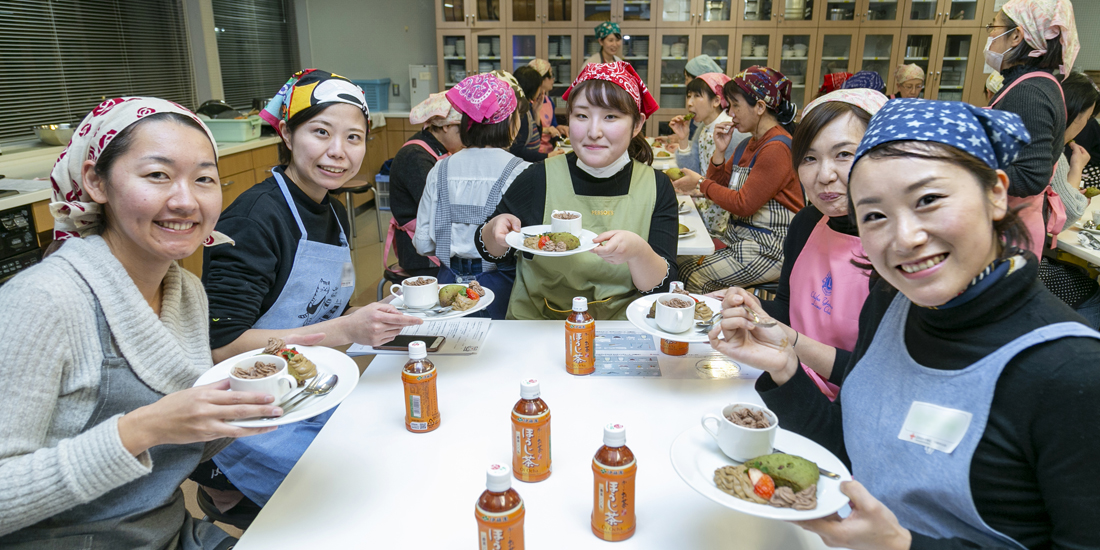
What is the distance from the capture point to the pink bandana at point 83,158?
3.65 feet

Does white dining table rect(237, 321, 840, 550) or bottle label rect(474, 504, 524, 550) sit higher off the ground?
bottle label rect(474, 504, 524, 550)

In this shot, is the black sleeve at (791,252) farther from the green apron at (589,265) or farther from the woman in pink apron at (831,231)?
the green apron at (589,265)

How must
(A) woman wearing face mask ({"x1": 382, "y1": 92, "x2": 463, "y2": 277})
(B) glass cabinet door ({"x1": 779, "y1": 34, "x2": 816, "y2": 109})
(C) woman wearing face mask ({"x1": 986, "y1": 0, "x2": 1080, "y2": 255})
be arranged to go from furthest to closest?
(B) glass cabinet door ({"x1": 779, "y1": 34, "x2": 816, "y2": 109}), (A) woman wearing face mask ({"x1": 382, "y1": 92, "x2": 463, "y2": 277}), (C) woman wearing face mask ({"x1": 986, "y1": 0, "x2": 1080, "y2": 255})

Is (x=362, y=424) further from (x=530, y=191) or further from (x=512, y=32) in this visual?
(x=512, y=32)

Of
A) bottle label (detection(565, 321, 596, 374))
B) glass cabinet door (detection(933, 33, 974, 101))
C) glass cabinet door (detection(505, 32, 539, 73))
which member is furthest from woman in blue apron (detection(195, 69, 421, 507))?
glass cabinet door (detection(933, 33, 974, 101))

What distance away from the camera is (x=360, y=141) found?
1.85m

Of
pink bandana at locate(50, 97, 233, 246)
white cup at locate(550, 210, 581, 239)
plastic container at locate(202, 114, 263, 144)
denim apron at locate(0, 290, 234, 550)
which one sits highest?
pink bandana at locate(50, 97, 233, 246)

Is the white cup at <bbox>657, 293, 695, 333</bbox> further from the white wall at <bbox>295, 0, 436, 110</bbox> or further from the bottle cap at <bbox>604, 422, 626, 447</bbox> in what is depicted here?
the white wall at <bbox>295, 0, 436, 110</bbox>

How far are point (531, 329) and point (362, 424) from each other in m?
0.63

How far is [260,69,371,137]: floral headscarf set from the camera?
1.74 meters

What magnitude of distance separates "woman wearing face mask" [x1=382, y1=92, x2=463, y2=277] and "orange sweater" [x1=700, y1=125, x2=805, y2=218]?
1405mm

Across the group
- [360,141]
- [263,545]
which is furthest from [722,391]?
[360,141]

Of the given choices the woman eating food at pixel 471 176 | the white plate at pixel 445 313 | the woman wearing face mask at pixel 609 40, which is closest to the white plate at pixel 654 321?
the white plate at pixel 445 313

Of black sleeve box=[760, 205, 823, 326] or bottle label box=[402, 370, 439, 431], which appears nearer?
bottle label box=[402, 370, 439, 431]
